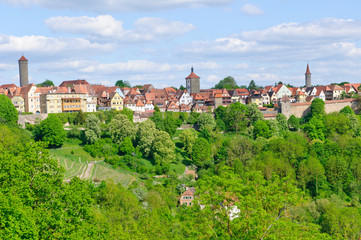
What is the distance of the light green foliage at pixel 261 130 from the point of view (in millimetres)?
63812

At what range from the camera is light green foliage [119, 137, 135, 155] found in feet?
173

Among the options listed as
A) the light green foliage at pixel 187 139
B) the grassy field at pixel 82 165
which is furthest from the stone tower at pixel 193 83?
the grassy field at pixel 82 165

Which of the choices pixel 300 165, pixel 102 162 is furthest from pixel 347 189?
pixel 102 162

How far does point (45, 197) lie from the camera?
581 inches

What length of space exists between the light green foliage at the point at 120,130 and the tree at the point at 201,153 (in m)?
7.28

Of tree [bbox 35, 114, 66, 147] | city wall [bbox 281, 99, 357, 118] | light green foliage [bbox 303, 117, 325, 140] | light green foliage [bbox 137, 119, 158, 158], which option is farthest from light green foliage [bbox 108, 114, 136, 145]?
city wall [bbox 281, 99, 357, 118]

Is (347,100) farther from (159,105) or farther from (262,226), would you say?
(262,226)

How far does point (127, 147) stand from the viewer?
52.8 meters

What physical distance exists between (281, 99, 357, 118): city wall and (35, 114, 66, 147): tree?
36.3 m

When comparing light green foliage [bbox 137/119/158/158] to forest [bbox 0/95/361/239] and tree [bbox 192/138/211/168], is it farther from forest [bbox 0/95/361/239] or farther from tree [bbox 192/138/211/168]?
tree [bbox 192/138/211/168]

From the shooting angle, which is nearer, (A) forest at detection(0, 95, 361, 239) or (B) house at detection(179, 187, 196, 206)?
(A) forest at detection(0, 95, 361, 239)

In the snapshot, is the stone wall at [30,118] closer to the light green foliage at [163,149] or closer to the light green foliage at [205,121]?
the light green foliage at [163,149]

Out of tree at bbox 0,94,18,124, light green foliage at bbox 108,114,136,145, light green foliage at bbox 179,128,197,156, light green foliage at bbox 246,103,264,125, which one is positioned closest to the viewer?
tree at bbox 0,94,18,124

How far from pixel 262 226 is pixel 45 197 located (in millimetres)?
6537
